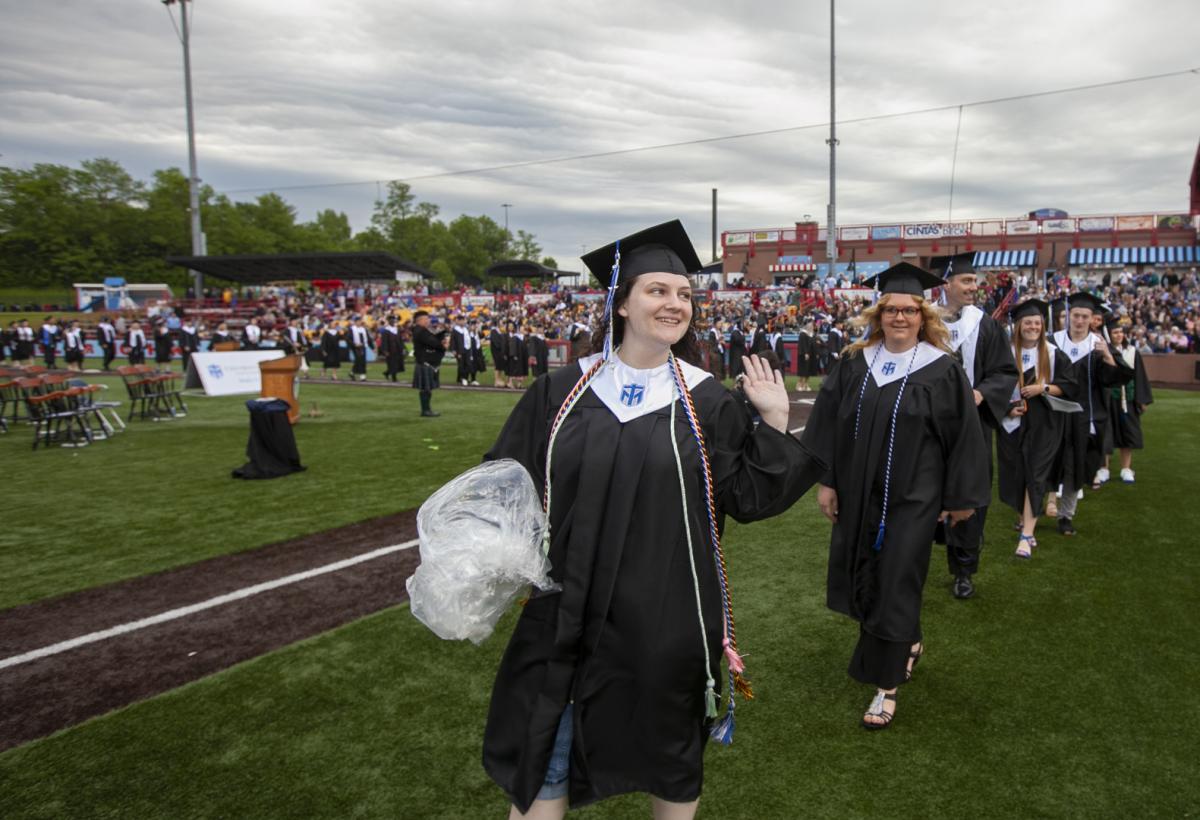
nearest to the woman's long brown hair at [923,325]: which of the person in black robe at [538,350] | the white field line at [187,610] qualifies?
the white field line at [187,610]

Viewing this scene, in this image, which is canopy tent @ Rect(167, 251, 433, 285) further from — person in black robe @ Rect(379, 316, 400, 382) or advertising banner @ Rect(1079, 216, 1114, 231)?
advertising banner @ Rect(1079, 216, 1114, 231)

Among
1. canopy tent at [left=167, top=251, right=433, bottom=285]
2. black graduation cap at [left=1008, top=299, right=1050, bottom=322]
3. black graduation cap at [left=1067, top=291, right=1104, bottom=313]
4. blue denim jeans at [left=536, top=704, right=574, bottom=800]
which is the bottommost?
blue denim jeans at [left=536, top=704, right=574, bottom=800]

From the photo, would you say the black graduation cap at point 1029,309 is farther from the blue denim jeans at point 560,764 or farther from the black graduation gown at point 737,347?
the black graduation gown at point 737,347

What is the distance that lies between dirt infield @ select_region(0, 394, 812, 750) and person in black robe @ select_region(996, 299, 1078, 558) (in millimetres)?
4839

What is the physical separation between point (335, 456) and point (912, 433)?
837cm

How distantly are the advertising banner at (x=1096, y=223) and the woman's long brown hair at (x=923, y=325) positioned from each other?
54903 mm

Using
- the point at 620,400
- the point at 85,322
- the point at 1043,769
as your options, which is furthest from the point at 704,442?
the point at 85,322

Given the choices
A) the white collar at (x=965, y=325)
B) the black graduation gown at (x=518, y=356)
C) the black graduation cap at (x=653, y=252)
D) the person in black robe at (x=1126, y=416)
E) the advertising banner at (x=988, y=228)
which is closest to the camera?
the black graduation cap at (x=653, y=252)

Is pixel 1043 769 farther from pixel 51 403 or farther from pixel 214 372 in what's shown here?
pixel 214 372

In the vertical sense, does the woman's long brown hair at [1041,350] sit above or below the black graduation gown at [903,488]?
above

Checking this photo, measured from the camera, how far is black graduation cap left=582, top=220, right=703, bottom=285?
223 centimetres

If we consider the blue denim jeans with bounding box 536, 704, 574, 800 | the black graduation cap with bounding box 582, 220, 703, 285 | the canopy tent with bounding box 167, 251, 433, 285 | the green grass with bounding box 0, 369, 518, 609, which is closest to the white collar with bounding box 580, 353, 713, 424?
the black graduation cap with bounding box 582, 220, 703, 285

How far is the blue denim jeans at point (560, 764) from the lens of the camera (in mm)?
1955

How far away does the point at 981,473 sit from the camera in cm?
356
